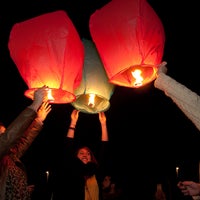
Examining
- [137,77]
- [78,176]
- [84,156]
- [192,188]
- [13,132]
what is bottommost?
[192,188]

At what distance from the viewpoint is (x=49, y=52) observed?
271cm

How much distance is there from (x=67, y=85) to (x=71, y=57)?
0.95 feet

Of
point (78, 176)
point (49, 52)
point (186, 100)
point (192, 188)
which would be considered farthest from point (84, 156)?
A: point (186, 100)

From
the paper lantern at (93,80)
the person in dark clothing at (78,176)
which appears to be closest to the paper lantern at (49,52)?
the paper lantern at (93,80)

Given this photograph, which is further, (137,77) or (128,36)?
(137,77)

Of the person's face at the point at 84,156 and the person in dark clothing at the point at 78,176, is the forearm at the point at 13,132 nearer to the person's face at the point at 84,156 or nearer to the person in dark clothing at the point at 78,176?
the person in dark clothing at the point at 78,176

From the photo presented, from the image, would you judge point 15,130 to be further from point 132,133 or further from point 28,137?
point 132,133

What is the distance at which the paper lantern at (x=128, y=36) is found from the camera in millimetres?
2604

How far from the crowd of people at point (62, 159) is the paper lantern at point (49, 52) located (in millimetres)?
214

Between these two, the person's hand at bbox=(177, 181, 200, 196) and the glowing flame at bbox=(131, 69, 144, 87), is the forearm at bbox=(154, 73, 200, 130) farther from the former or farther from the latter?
the glowing flame at bbox=(131, 69, 144, 87)

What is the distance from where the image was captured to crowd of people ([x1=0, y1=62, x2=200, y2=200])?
61.7 inches

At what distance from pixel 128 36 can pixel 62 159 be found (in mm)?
1664

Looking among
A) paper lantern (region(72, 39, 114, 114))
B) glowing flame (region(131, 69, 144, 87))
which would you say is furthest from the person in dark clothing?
glowing flame (region(131, 69, 144, 87))

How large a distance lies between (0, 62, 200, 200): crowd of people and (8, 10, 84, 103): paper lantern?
214 mm
